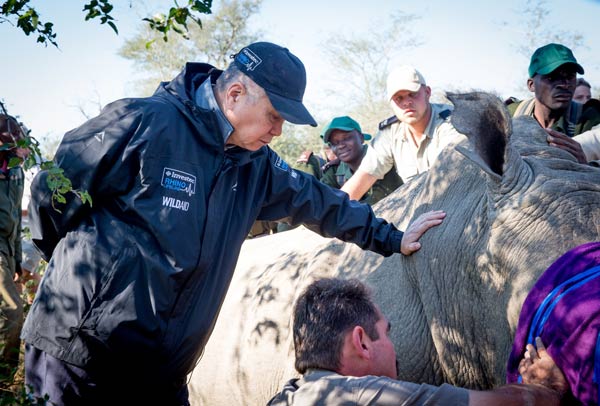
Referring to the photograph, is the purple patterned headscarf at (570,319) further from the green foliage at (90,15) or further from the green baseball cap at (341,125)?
the green baseball cap at (341,125)

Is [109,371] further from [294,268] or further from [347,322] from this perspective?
[294,268]

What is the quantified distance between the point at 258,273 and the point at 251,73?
2732 millimetres

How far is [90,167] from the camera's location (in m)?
3.63

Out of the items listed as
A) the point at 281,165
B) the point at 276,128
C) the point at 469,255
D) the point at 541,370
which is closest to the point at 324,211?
the point at 281,165

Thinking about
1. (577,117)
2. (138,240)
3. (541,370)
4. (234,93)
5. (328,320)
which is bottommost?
(541,370)

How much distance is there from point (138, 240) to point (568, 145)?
2396 mm

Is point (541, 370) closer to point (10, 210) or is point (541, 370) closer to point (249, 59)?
point (249, 59)

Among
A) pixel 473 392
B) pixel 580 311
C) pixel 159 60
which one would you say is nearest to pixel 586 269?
pixel 580 311

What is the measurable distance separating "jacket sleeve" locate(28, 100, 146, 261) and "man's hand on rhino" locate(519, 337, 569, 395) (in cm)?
208

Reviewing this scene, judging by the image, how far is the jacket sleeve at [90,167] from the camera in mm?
3656

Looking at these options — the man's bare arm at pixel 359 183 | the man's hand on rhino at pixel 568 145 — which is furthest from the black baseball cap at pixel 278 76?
the man's bare arm at pixel 359 183

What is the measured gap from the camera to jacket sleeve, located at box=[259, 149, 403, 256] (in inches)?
182

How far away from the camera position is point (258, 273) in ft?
21.1

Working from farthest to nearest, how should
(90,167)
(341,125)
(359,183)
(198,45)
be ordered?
(198,45) < (341,125) < (359,183) < (90,167)
